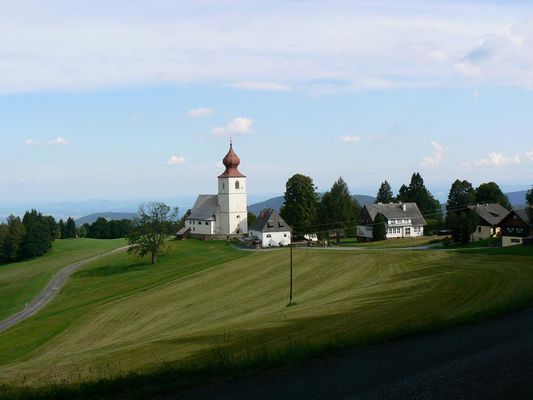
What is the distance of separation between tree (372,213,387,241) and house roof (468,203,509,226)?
44.2 ft

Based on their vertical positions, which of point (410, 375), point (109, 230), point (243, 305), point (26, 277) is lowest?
point (26, 277)

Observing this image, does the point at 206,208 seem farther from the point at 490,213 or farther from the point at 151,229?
the point at 490,213

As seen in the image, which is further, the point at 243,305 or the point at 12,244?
the point at 12,244

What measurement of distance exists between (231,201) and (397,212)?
2807cm

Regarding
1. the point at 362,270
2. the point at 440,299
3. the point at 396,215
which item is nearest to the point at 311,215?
the point at 396,215

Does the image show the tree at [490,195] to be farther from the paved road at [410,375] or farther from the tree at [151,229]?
the paved road at [410,375]

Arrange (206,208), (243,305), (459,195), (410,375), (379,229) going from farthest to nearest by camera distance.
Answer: (459,195), (206,208), (379,229), (243,305), (410,375)

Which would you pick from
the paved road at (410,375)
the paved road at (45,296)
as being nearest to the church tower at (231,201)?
the paved road at (45,296)

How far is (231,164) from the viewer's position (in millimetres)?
98938

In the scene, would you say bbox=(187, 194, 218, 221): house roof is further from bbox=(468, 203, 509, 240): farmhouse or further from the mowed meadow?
bbox=(468, 203, 509, 240): farmhouse

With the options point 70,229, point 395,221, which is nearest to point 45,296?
point 395,221

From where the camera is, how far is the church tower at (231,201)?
316ft

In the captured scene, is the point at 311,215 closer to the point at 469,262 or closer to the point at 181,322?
the point at 469,262

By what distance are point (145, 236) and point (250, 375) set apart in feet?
227
